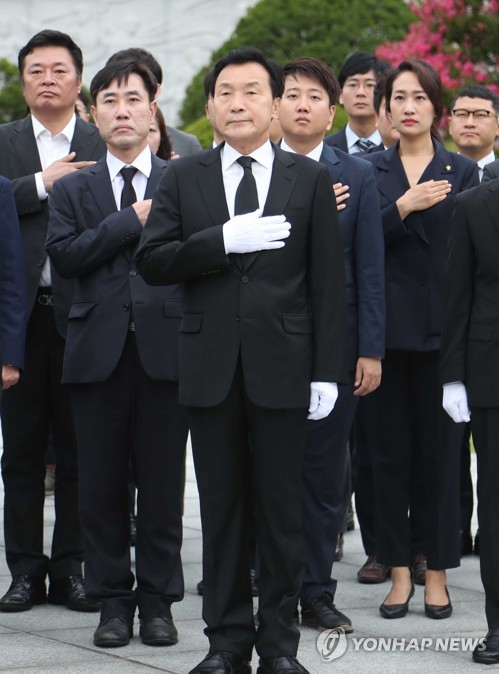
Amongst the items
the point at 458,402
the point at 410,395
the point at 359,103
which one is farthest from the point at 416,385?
the point at 359,103

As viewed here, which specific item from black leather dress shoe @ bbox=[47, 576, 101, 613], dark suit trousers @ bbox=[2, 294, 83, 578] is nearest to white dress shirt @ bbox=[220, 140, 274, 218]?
dark suit trousers @ bbox=[2, 294, 83, 578]

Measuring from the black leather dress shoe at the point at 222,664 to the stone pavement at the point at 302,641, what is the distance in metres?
0.20

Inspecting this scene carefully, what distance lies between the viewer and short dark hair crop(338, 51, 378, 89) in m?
8.36

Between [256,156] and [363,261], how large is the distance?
3.46 feet

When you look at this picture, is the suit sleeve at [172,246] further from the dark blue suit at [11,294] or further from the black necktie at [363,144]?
the black necktie at [363,144]

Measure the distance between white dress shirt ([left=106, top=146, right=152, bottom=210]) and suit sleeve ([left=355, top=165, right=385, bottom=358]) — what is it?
34.8 inches

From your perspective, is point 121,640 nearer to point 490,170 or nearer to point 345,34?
point 490,170

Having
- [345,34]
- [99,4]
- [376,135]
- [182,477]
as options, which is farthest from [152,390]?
[99,4]

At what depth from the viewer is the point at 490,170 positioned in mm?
6438

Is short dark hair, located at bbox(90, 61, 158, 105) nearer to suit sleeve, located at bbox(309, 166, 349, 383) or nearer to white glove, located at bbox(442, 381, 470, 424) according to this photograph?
suit sleeve, located at bbox(309, 166, 349, 383)

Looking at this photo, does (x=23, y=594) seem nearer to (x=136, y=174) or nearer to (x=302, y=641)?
(x=302, y=641)

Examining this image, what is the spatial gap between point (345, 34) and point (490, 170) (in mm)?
18656

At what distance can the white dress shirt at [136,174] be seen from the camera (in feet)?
18.6

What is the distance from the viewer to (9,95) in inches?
1126
